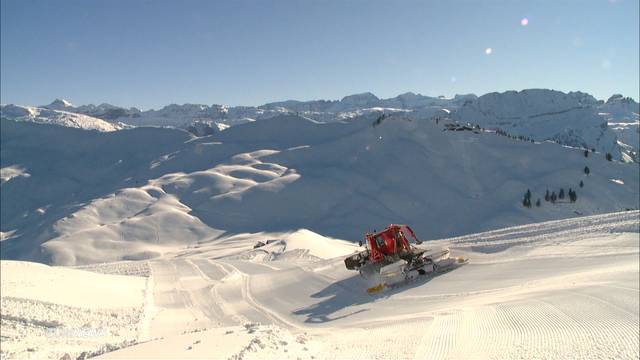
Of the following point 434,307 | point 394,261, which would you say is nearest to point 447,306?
point 434,307

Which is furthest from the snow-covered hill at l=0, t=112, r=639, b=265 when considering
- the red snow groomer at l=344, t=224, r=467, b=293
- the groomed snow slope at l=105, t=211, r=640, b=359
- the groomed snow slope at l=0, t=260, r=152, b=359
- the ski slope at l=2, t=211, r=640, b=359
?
the red snow groomer at l=344, t=224, r=467, b=293

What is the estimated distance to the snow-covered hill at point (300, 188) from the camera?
74000mm

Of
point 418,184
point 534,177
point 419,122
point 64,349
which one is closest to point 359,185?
point 418,184

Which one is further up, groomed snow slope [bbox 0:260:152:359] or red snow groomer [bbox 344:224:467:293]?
red snow groomer [bbox 344:224:467:293]

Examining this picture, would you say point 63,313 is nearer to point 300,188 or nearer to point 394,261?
point 394,261

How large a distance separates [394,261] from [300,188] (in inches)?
2629

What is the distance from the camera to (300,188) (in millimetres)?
88812

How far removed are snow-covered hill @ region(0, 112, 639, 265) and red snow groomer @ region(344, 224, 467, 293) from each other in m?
47.0

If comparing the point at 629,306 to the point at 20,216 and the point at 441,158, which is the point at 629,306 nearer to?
the point at 441,158

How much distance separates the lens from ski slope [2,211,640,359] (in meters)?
12.5

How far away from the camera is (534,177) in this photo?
301 feet

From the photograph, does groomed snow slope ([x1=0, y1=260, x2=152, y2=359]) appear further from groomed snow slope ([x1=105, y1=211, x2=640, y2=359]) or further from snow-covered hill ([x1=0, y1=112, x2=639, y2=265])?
snow-covered hill ([x1=0, y1=112, x2=639, y2=265])

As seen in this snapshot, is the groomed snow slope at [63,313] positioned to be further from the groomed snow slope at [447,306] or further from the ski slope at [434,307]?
the groomed snow slope at [447,306]

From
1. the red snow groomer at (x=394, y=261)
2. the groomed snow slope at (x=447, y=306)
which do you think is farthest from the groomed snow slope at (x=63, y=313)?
the red snow groomer at (x=394, y=261)
